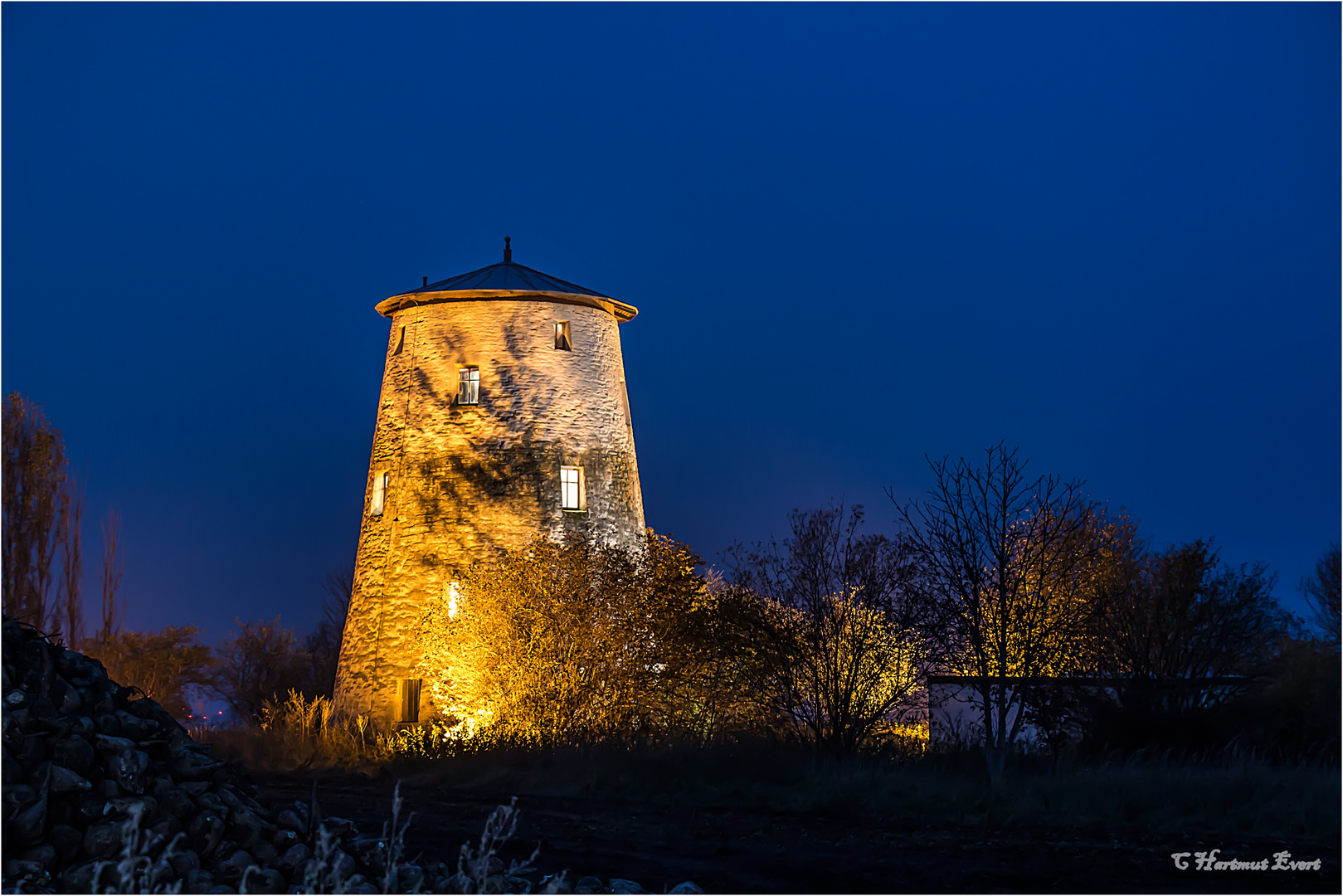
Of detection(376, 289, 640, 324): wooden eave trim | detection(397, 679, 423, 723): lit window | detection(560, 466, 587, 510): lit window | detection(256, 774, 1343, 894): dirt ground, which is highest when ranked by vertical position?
detection(376, 289, 640, 324): wooden eave trim

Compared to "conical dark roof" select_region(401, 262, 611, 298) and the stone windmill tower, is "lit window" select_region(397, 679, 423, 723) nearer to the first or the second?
the stone windmill tower

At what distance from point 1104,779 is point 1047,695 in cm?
594

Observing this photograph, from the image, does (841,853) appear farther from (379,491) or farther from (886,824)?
(379,491)

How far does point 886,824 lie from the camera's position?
47.5 feet

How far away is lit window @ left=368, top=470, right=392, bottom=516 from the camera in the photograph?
28297mm

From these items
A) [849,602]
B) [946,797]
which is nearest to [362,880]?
[946,797]

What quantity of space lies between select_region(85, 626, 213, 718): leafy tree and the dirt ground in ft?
67.1

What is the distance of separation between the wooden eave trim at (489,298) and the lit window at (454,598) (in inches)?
241

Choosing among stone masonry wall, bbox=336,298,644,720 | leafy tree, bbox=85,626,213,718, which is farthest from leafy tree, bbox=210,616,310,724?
stone masonry wall, bbox=336,298,644,720

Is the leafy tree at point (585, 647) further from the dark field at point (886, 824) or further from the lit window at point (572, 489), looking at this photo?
the dark field at point (886, 824)

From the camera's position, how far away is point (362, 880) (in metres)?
10.3

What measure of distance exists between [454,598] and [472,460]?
9.53 feet

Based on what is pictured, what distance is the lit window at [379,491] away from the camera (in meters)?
28.3

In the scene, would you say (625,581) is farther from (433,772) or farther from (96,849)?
(96,849)
